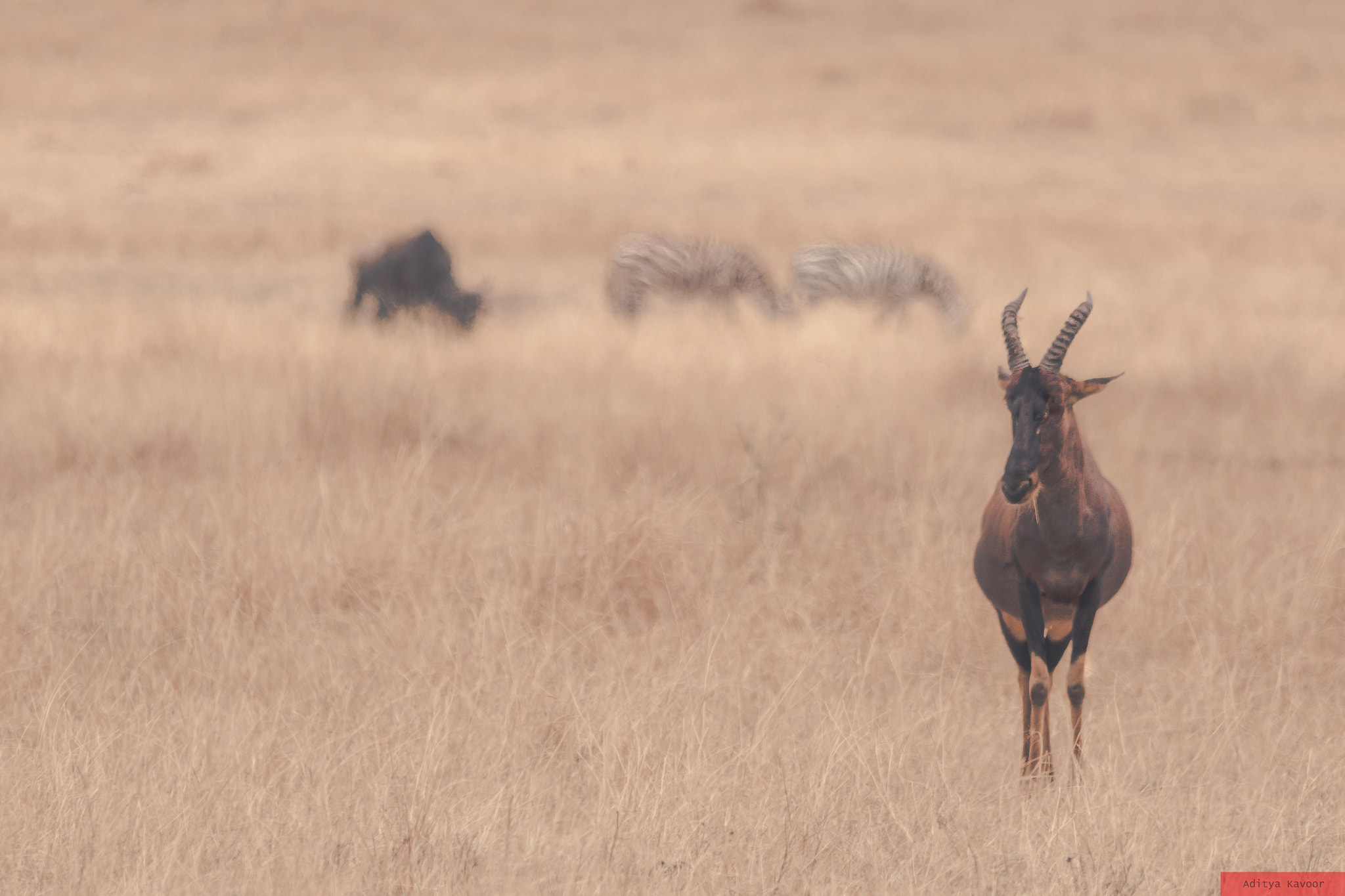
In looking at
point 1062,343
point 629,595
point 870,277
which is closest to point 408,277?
point 870,277

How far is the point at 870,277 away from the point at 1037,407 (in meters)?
12.3

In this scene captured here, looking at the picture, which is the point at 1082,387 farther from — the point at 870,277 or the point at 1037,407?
the point at 870,277

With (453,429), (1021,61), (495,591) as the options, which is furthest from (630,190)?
(495,591)

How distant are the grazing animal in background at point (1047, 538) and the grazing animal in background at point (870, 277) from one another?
10896 millimetres

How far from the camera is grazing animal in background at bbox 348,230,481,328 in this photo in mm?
13203

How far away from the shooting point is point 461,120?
130ft

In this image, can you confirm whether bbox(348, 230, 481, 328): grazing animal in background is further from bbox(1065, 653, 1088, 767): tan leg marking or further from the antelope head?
the antelope head

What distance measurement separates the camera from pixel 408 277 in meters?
13.4

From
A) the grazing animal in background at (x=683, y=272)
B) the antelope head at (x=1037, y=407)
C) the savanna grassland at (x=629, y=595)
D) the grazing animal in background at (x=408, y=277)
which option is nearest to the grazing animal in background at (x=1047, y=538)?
the antelope head at (x=1037, y=407)

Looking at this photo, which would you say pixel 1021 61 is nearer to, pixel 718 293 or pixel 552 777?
pixel 718 293

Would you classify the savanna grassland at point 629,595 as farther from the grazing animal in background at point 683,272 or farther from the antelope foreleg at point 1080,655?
the grazing animal in background at point 683,272

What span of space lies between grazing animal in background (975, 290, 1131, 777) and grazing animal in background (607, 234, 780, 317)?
37.4ft

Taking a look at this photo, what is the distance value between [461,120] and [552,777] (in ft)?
124

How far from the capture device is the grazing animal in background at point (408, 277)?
1320cm
